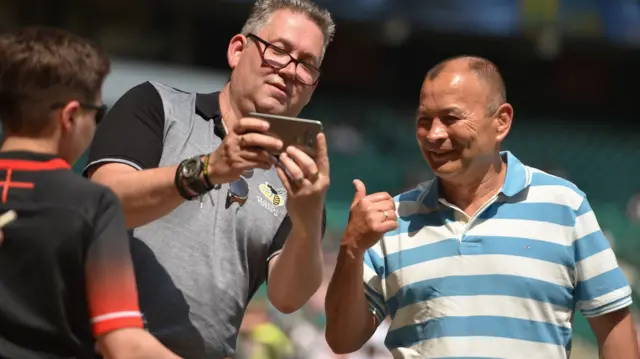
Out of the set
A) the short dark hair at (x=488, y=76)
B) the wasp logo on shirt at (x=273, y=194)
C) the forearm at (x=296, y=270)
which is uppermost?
the short dark hair at (x=488, y=76)

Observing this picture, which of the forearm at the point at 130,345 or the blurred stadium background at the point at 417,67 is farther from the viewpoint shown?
the blurred stadium background at the point at 417,67

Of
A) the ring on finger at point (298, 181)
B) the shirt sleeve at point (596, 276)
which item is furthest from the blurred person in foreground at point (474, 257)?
the ring on finger at point (298, 181)

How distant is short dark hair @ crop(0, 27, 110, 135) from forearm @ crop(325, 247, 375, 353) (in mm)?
1039

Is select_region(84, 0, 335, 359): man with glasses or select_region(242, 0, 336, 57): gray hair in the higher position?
select_region(242, 0, 336, 57): gray hair

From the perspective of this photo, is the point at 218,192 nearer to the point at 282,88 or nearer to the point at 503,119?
the point at 282,88

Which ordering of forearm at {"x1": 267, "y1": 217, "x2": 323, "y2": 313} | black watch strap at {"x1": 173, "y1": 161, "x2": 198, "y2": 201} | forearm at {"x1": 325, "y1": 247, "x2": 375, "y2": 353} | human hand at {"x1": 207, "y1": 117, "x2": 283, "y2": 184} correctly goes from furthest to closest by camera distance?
forearm at {"x1": 325, "y1": 247, "x2": 375, "y2": 353}
forearm at {"x1": 267, "y1": 217, "x2": 323, "y2": 313}
black watch strap at {"x1": 173, "y1": 161, "x2": 198, "y2": 201}
human hand at {"x1": 207, "y1": 117, "x2": 283, "y2": 184}

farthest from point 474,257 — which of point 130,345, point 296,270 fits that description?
point 130,345

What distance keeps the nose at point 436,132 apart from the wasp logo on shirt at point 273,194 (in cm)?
49

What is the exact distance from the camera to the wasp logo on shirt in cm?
291

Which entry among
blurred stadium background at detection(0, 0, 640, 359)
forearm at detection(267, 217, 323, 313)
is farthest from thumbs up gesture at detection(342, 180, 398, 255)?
blurred stadium background at detection(0, 0, 640, 359)

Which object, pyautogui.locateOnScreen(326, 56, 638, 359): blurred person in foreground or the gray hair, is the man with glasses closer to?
the gray hair

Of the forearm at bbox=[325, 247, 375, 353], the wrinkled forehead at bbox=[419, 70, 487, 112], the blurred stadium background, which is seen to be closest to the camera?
the forearm at bbox=[325, 247, 375, 353]

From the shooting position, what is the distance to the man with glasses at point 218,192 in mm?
2408

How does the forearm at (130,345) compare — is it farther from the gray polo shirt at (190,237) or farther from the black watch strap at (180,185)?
the gray polo shirt at (190,237)
